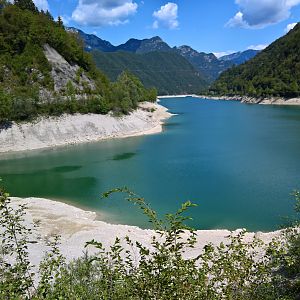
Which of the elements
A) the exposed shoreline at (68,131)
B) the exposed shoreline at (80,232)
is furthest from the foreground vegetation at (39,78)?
the exposed shoreline at (80,232)

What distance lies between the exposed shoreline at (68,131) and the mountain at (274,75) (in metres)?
82.7

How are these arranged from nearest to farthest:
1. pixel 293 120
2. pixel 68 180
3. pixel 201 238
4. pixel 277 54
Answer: pixel 201 238 < pixel 68 180 < pixel 293 120 < pixel 277 54

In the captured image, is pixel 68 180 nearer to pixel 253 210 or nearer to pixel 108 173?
pixel 108 173

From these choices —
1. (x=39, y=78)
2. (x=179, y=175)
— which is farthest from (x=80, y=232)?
(x=39, y=78)

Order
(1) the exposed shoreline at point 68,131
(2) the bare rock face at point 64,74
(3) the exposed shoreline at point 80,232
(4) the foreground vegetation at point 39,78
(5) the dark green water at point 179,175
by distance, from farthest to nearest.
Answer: (2) the bare rock face at point 64,74
(4) the foreground vegetation at point 39,78
(1) the exposed shoreline at point 68,131
(5) the dark green water at point 179,175
(3) the exposed shoreline at point 80,232

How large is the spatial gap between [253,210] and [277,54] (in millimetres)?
164047

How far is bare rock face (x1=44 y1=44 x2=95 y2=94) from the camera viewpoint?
67.9m

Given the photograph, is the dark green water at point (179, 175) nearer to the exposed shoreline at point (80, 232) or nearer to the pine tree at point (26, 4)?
the exposed shoreline at point (80, 232)

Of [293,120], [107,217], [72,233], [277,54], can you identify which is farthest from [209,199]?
[277,54]

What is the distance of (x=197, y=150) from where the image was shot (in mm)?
49219

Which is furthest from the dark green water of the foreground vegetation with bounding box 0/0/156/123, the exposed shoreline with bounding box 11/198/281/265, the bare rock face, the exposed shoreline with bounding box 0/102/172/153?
the bare rock face

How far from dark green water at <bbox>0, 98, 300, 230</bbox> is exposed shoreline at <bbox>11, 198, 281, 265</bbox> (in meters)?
1.98

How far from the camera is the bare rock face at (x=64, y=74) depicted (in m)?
67.9

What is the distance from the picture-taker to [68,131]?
58.1 m
